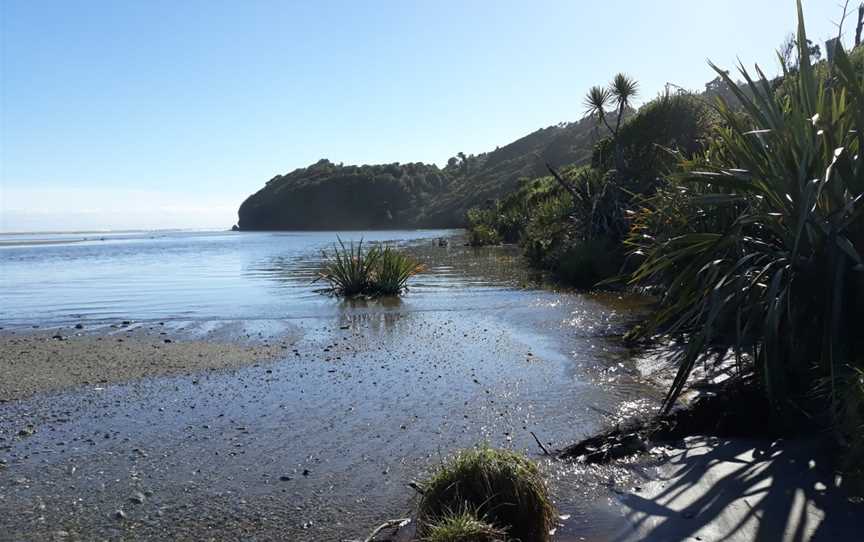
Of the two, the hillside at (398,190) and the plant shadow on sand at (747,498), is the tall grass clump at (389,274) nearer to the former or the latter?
the plant shadow on sand at (747,498)

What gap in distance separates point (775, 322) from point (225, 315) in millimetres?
11208

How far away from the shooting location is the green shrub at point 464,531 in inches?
134

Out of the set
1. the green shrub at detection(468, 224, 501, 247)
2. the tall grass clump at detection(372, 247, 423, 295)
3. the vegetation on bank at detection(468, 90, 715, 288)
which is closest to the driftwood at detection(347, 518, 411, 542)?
the tall grass clump at detection(372, 247, 423, 295)

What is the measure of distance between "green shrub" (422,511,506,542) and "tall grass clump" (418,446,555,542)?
4.5 inches

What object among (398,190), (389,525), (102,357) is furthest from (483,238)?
(398,190)

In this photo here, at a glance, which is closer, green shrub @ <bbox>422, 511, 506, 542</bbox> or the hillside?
green shrub @ <bbox>422, 511, 506, 542</bbox>

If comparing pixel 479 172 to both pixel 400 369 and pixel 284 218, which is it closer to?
pixel 284 218

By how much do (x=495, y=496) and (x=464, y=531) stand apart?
407 mm

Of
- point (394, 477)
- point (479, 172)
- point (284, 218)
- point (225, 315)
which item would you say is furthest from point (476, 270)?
point (284, 218)

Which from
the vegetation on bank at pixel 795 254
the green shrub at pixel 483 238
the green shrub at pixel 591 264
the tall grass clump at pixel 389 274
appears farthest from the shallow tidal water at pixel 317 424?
the green shrub at pixel 483 238

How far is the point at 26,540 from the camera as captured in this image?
13.3ft

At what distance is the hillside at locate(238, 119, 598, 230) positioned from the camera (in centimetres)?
9894

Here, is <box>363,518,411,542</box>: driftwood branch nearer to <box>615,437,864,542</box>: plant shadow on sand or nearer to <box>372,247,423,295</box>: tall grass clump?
<box>615,437,864,542</box>: plant shadow on sand

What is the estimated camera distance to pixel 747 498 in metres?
4.11
